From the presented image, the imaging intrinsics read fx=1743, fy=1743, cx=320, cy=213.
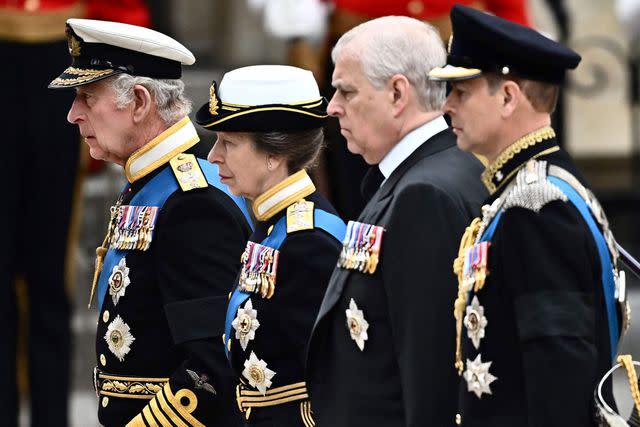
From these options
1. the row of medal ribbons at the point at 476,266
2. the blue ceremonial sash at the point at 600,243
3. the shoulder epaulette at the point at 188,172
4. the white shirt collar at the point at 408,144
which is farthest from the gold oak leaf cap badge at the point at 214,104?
the blue ceremonial sash at the point at 600,243

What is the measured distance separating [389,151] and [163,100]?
898 mm

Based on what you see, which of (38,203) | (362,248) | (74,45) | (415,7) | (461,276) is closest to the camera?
(461,276)

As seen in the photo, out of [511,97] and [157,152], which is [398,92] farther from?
[157,152]

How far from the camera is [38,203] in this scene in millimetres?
7668

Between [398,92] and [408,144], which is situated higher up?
[398,92]

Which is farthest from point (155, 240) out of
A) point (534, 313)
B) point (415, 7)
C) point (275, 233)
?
point (415, 7)

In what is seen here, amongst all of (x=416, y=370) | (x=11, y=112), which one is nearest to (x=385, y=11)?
(x=11, y=112)

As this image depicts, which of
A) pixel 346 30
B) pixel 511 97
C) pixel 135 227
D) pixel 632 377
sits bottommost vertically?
pixel 346 30

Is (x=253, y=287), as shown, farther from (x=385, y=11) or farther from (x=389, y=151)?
(x=385, y=11)

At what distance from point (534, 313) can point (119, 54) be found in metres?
1.80

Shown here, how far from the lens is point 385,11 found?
7336 millimetres

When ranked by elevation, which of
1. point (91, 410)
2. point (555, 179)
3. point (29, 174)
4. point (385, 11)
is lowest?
point (91, 410)

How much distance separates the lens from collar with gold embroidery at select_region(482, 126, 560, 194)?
13.2ft

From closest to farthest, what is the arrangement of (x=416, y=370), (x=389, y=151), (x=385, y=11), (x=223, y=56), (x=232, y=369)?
(x=416, y=370) < (x=389, y=151) < (x=232, y=369) < (x=385, y=11) < (x=223, y=56)
